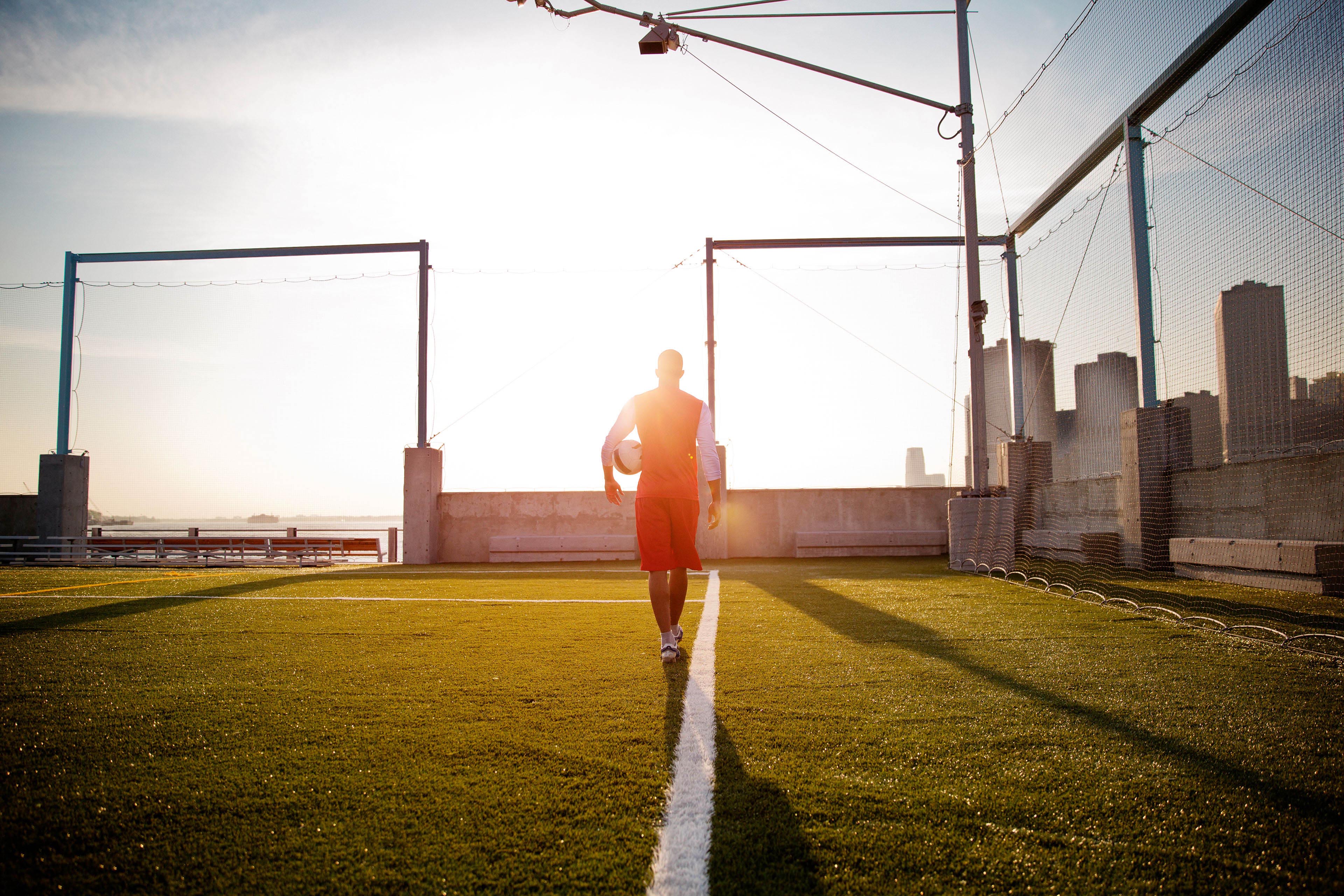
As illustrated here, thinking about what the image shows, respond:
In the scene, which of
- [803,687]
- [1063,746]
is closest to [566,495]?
[803,687]

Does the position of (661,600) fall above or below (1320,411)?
below

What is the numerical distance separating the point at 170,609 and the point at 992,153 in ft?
42.4

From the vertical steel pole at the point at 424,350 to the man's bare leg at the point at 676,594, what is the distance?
12.5 meters

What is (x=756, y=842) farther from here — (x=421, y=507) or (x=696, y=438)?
(x=421, y=507)

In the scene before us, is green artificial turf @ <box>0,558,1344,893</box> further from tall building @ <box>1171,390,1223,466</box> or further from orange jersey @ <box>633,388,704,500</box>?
tall building @ <box>1171,390,1223,466</box>

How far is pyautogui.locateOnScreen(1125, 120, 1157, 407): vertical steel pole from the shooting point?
993cm

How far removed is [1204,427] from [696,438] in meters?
8.54

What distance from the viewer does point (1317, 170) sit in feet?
24.6

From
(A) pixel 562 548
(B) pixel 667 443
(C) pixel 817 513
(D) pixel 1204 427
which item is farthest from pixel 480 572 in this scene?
(D) pixel 1204 427

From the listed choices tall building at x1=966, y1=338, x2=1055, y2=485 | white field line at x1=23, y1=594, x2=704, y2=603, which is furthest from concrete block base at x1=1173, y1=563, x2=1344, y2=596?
white field line at x1=23, y1=594, x2=704, y2=603

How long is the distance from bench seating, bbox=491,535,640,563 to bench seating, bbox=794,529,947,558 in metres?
3.85

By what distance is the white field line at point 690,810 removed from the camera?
1.53 metres

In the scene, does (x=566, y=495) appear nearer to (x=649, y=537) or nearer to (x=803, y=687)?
(x=649, y=537)

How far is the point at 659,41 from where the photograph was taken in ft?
31.4
